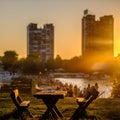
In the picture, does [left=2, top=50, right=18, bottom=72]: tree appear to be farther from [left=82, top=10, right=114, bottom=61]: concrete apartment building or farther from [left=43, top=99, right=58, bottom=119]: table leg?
[left=43, top=99, right=58, bottom=119]: table leg

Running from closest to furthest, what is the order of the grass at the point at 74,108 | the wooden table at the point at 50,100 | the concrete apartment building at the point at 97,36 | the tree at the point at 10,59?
the wooden table at the point at 50,100 → the grass at the point at 74,108 → the tree at the point at 10,59 → the concrete apartment building at the point at 97,36

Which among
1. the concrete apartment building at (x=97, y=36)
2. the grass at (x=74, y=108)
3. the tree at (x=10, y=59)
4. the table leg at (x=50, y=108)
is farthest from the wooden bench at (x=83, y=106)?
the concrete apartment building at (x=97, y=36)

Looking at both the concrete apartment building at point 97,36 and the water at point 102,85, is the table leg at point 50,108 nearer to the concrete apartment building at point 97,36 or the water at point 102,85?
the water at point 102,85

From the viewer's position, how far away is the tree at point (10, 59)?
468 ft

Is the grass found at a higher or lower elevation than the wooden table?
lower

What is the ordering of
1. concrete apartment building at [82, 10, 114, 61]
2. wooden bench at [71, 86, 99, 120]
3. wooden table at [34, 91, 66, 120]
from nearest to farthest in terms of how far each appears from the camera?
1. wooden table at [34, 91, 66, 120]
2. wooden bench at [71, 86, 99, 120]
3. concrete apartment building at [82, 10, 114, 61]

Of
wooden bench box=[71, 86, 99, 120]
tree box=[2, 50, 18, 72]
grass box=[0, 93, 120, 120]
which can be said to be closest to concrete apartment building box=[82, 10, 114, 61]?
tree box=[2, 50, 18, 72]

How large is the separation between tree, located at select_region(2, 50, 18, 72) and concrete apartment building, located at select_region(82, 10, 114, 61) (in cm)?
3296

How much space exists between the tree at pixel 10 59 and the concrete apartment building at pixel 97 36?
1298 inches

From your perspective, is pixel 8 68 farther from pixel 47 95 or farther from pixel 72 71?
pixel 47 95

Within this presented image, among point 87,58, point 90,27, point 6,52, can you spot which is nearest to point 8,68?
point 6,52

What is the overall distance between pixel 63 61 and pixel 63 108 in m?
143

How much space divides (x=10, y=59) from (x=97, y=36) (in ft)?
160

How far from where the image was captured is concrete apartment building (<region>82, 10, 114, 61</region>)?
6614 inches
